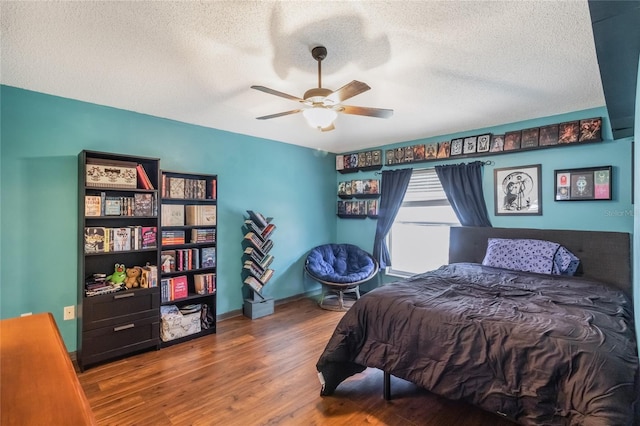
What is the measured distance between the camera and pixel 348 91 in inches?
76.1

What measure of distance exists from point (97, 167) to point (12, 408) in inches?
99.9

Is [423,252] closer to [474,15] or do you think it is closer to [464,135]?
[464,135]

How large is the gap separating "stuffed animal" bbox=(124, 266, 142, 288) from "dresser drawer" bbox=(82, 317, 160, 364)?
35 centimetres

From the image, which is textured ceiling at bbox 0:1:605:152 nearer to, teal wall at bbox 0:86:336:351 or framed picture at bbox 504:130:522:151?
teal wall at bbox 0:86:336:351

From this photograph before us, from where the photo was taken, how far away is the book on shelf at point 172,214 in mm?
3268

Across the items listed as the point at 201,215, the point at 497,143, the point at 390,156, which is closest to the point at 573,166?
the point at 497,143

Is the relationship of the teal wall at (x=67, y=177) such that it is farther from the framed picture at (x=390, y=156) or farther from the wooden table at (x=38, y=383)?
the wooden table at (x=38, y=383)

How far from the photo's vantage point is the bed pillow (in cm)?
296

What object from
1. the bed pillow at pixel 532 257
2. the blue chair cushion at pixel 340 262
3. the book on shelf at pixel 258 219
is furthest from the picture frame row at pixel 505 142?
the book on shelf at pixel 258 219

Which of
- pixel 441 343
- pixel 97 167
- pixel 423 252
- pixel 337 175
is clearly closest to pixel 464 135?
pixel 423 252

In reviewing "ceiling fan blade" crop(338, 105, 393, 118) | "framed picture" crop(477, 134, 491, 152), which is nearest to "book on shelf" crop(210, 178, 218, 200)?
"ceiling fan blade" crop(338, 105, 393, 118)

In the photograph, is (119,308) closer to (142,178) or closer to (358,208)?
(142,178)

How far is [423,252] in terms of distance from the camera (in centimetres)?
451

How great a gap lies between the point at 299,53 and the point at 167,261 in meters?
2.46
